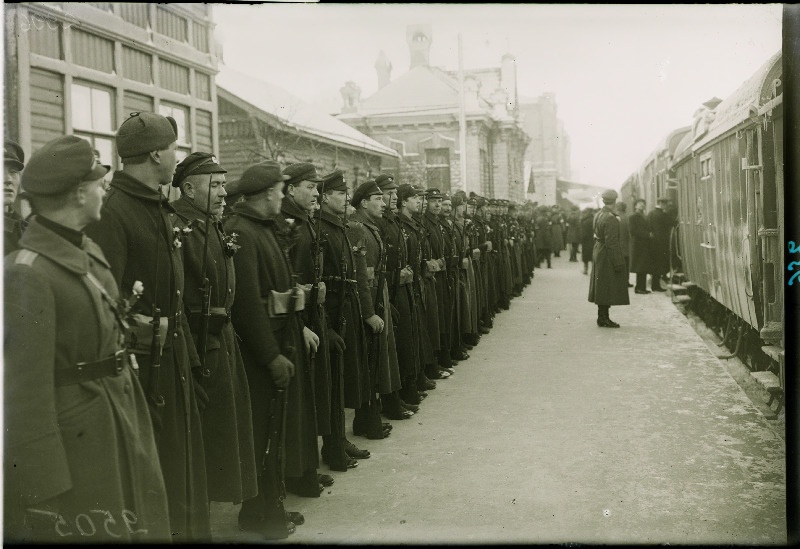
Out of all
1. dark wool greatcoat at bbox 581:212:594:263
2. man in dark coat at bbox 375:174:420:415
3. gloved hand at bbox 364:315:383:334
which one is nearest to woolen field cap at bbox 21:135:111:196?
gloved hand at bbox 364:315:383:334

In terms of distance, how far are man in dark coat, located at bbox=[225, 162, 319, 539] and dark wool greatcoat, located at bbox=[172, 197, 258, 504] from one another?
221mm

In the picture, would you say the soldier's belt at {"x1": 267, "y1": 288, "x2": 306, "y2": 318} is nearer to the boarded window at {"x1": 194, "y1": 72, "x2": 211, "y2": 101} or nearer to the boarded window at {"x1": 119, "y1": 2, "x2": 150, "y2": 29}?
the boarded window at {"x1": 119, "y1": 2, "x2": 150, "y2": 29}

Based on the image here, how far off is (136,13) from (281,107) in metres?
Answer: 5.37

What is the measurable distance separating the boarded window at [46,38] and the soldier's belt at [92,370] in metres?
5.99

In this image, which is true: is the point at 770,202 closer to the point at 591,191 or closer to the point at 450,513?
the point at 450,513

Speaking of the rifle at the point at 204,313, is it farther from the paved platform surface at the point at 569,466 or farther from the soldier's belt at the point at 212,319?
the paved platform surface at the point at 569,466

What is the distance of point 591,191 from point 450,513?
69.6m

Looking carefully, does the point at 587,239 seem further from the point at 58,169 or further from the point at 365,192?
the point at 58,169

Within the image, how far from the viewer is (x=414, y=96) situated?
3058 cm

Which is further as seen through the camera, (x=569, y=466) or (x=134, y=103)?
(x=134, y=103)

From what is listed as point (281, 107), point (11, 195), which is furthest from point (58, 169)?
point (281, 107)

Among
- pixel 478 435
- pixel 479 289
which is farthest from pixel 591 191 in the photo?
pixel 478 435

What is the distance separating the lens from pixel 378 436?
643 centimetres

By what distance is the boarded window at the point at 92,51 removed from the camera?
8.80 metres
